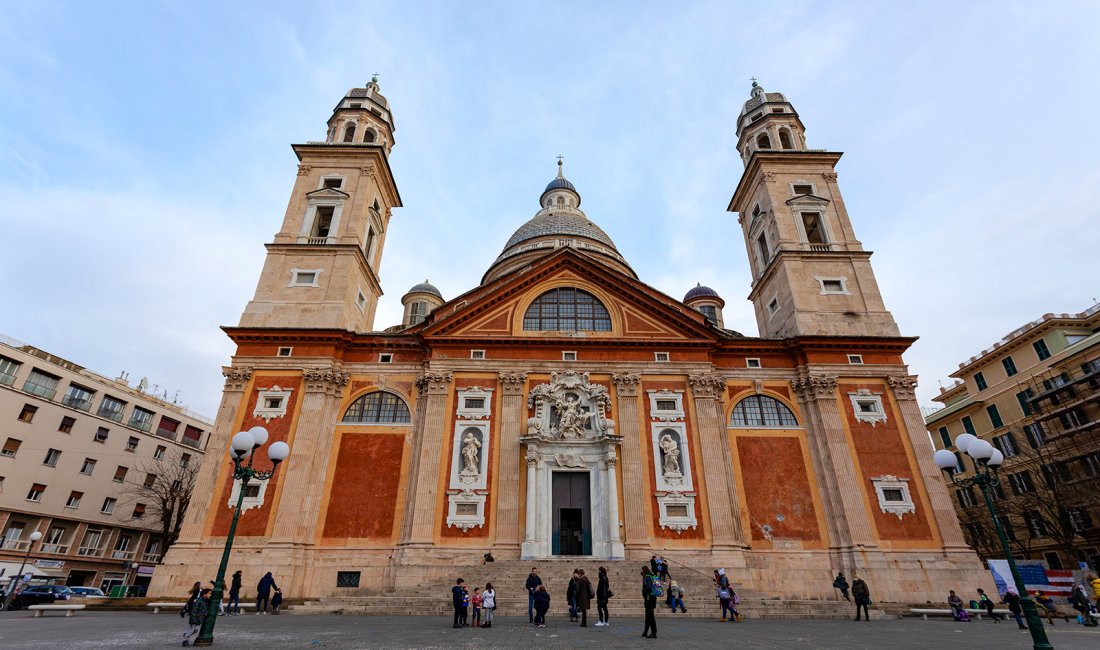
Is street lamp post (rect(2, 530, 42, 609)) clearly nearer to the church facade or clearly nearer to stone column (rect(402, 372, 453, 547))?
the church facade

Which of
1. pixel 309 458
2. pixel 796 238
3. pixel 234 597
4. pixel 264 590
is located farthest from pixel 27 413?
pixel 796 238

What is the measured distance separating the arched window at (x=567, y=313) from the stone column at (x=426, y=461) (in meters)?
5.24

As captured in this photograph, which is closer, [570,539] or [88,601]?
[88,601]

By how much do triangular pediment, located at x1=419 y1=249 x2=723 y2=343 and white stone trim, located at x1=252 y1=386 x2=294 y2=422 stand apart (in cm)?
659

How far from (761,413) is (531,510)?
11.5m

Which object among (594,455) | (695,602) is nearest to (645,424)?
(594,455)

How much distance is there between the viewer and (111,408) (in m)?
39.0

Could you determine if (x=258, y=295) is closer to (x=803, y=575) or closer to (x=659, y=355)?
(x=659, y=355)

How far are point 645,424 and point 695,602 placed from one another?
315 inches

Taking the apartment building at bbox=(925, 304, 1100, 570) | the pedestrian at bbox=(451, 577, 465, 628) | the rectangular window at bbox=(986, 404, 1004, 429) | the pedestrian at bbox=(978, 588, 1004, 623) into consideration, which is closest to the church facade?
the pedestrian at bbox=(978, 588, 1004, 623)

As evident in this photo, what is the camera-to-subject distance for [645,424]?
79.1ft

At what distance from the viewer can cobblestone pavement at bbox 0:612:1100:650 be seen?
1020cm

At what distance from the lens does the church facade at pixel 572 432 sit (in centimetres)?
2139

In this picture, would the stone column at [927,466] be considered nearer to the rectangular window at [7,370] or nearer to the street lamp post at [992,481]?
the street lamp post at [992,481]
